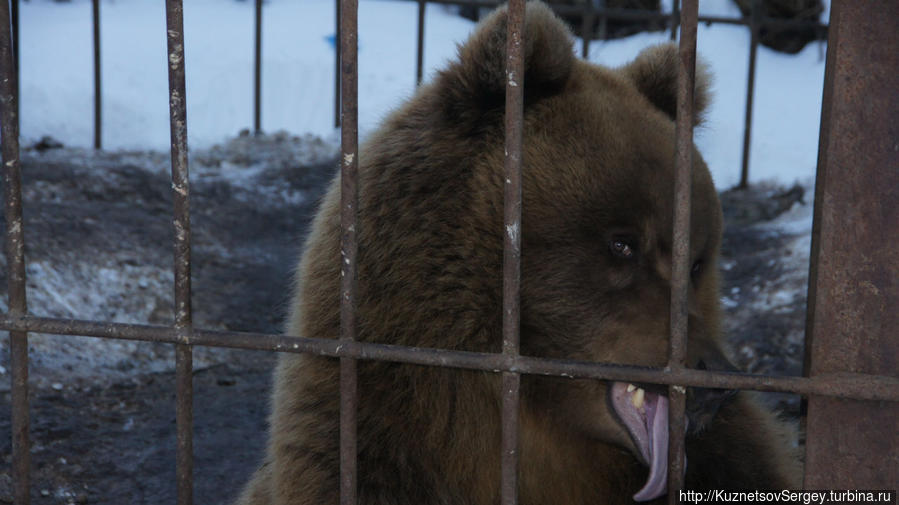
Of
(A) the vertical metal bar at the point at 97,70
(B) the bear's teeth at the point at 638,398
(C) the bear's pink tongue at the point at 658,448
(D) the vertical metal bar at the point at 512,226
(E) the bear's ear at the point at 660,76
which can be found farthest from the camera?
(A) the vertical metal bar at the point at 97,70

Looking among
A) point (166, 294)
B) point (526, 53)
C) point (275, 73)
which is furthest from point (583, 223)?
point (275, 73)

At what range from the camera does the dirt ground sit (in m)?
3.36

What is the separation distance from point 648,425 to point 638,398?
7cm

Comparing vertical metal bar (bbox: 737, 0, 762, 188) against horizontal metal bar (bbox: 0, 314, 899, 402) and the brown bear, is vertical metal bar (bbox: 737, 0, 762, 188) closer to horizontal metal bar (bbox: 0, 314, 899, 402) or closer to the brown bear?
the brown bear

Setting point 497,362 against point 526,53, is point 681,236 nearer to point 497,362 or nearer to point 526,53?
point 497,362

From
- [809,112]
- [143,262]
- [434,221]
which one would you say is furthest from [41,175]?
[809,112]

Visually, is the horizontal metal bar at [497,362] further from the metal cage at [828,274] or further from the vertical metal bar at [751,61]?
the vertical metal bar at [751,61]

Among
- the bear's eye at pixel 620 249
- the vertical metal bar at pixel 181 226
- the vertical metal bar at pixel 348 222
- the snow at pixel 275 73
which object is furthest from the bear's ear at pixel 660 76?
the snow at pixel 275 73

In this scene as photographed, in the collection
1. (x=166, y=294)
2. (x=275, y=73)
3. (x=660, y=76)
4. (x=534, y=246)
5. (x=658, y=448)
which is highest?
(x=275, y=73)

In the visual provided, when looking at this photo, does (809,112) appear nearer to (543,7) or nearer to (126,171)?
(126,171)

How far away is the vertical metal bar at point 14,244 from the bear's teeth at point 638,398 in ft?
4.33

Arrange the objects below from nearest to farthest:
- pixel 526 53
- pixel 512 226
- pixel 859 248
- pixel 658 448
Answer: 1. pixel 859 248
2. pixel 512 226
3. pixel 658 448
4. pixel 526 53

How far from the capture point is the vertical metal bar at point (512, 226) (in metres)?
1.93

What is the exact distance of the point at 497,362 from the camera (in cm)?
200
